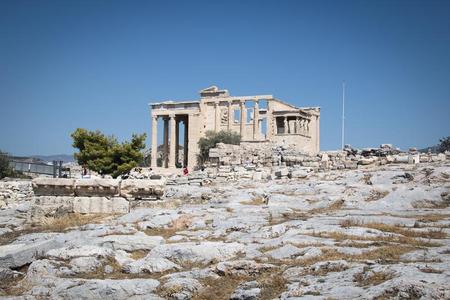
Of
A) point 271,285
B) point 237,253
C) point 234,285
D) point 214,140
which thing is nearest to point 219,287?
point 234,285

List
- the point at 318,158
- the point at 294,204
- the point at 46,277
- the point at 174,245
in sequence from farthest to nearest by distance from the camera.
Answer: the point at 318,158 → the point at 294,204 → the point at 174,245 → the point at 46,277

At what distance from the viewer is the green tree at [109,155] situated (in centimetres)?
3594

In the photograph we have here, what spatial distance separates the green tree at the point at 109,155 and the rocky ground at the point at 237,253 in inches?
827

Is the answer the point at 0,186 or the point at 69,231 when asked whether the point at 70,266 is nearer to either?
the point at 69,231

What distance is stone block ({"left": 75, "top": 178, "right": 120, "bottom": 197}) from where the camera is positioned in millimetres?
14340

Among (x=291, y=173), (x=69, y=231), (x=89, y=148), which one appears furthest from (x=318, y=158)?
(x=69, y=231)

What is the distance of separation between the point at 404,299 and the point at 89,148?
3360 cm

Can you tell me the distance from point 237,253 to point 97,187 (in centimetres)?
678

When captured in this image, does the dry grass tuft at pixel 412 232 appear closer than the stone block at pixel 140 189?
Yes

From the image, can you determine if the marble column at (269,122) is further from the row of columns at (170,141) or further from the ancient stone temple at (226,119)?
the row of columns at (170,141)

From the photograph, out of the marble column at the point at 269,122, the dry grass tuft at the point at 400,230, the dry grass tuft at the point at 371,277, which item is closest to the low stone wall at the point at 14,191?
the dry grass tuft at the point at 400,230

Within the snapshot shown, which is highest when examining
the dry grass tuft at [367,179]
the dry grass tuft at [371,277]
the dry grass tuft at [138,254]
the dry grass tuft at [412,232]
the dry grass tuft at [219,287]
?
the dry grass tuft at [367,179]

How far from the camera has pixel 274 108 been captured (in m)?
60.1

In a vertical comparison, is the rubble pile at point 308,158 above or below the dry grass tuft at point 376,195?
above
